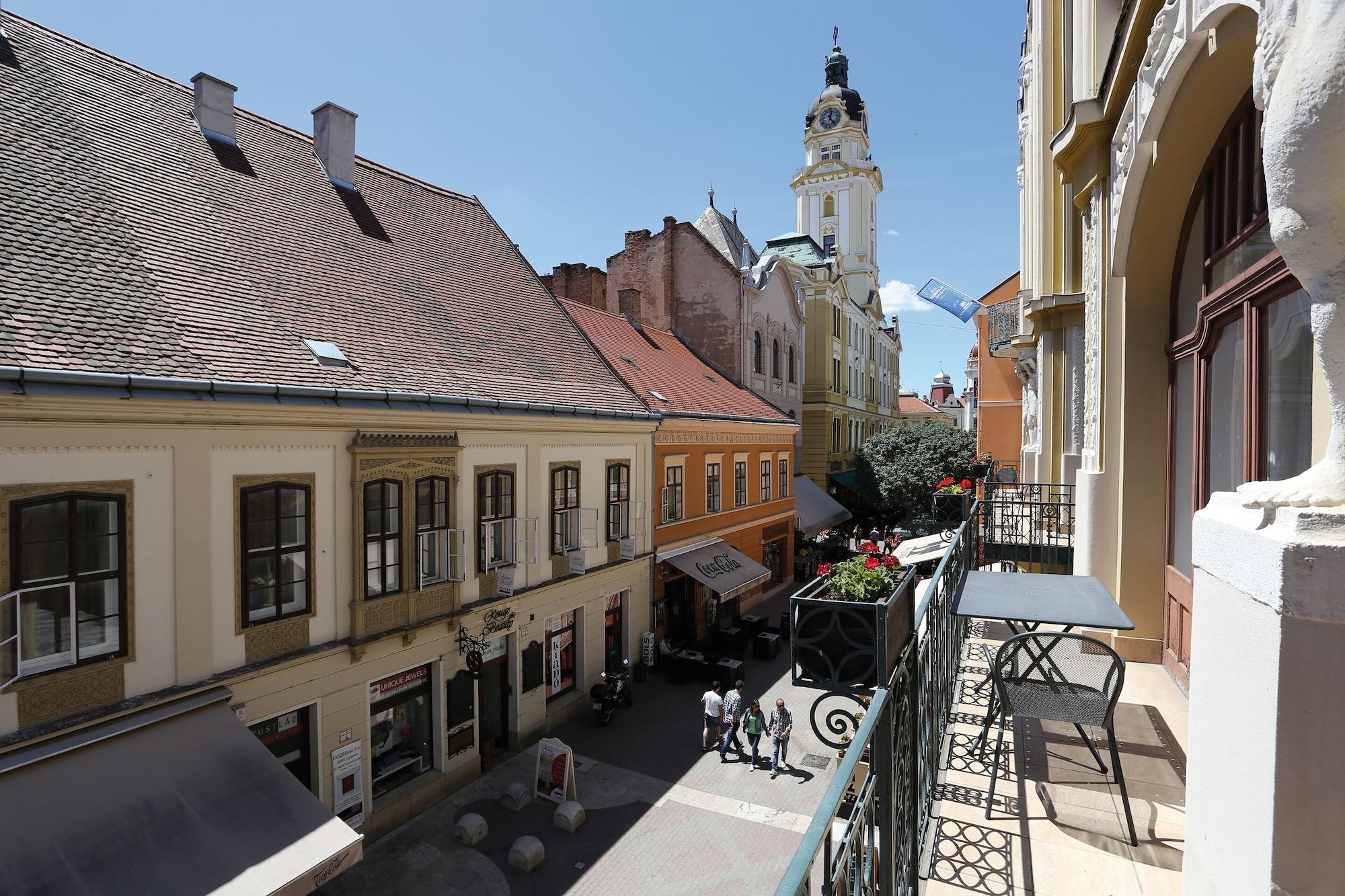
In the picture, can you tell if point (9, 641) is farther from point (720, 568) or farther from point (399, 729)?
point (720, 568)

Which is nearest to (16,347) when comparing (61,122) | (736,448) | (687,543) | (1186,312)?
(61,122)

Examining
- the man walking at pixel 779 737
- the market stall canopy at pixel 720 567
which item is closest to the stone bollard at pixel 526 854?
the man walking at pixel 779 737

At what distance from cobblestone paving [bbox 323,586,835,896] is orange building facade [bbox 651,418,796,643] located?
5.10m

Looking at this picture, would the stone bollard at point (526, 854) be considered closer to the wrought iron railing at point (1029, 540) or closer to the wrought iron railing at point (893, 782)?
the wrought iron railing at point (893, 782)

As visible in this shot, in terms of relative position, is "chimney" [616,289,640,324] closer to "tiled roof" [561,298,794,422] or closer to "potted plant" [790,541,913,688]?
"tiled roof" [561,298,794,422]

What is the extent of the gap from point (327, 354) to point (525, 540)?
203 inches

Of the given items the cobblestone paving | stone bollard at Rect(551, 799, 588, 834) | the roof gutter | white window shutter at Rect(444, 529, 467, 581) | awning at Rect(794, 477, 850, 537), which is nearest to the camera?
the roof gutter

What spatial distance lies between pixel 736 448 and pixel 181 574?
17.1 metres

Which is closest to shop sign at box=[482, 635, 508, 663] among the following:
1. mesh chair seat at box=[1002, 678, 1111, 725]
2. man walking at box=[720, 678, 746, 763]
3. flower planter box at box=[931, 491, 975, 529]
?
man walking at box=[720, 678, 746, 763]

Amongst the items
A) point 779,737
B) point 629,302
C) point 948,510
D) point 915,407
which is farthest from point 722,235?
point 915,407

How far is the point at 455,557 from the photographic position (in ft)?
41.2

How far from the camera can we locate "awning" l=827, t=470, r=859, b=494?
36.8m

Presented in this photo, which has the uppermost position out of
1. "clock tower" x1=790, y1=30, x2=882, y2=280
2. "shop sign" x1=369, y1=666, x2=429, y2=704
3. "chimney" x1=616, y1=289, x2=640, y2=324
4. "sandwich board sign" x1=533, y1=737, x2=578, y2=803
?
"clock tower" x1=790, y1=30, x2=882, y2=280

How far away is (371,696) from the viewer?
37.2 ft
